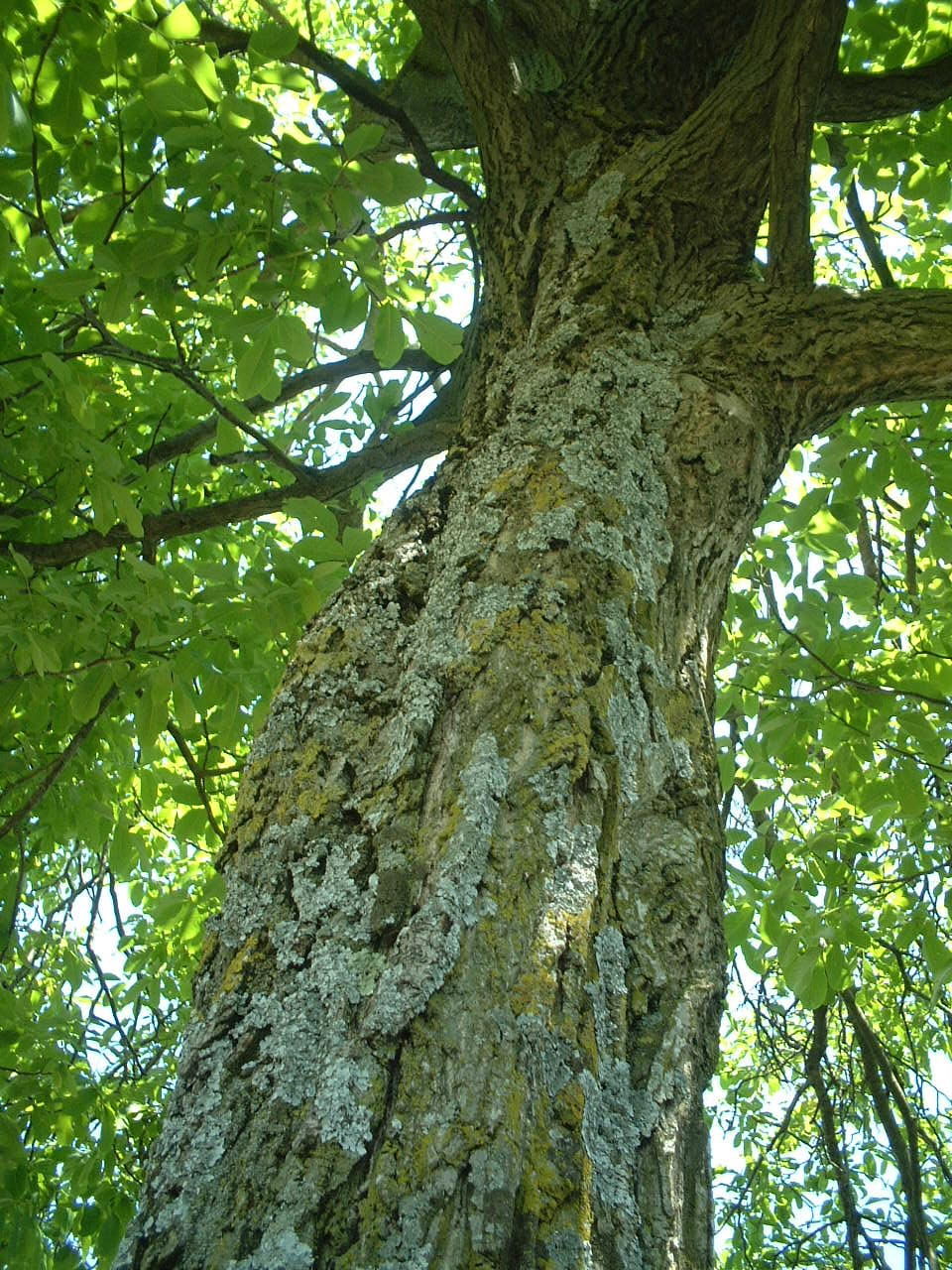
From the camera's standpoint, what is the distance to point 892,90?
110 inches

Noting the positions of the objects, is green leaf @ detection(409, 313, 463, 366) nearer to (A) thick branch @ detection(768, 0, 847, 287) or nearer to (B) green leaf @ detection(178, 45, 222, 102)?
(B) green leaf @ detection(178, 45, 222, 102)

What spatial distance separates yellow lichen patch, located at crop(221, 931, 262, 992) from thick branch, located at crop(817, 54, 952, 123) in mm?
2772

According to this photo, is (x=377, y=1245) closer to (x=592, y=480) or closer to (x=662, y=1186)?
(x=662, y=1186)

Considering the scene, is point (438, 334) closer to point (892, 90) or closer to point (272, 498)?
point (272, 498)

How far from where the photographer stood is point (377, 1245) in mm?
788

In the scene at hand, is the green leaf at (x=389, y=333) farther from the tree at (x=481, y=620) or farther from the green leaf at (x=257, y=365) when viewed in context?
the green leaf at (x=257, y=365)

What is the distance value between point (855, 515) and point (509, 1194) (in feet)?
9.83

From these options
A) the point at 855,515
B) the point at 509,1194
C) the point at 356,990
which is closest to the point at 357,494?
the point at 855,515

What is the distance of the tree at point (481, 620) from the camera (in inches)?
36.5

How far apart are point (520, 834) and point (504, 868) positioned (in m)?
0.05

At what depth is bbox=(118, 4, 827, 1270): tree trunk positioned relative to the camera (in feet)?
2.79

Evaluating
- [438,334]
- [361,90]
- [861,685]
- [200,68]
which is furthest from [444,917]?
[361,90]

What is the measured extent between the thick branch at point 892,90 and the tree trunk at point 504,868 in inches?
53.7

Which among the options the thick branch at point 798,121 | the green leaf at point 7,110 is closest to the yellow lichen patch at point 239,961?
the green leaf at point 7,110
